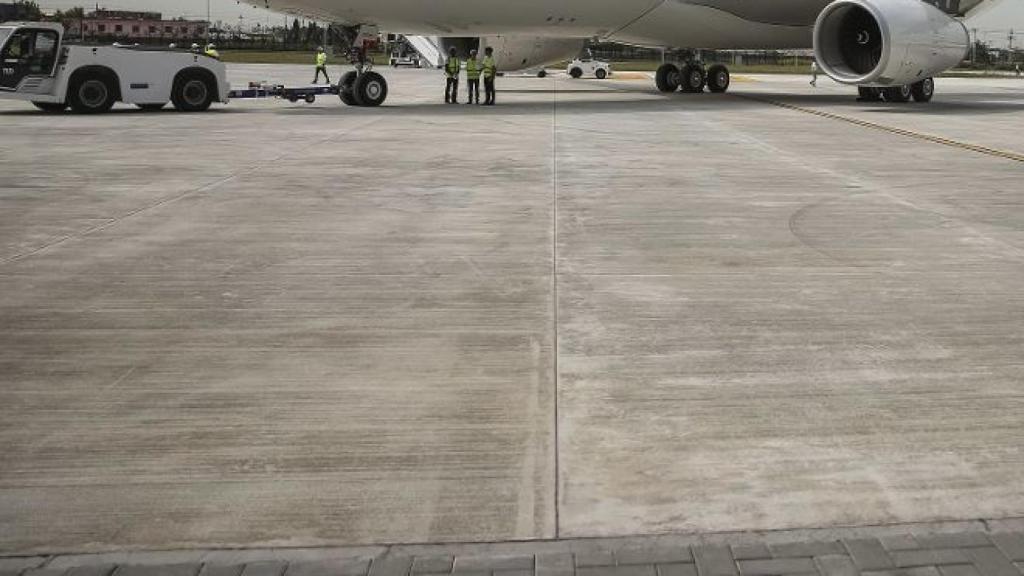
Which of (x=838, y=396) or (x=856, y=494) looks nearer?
(x=856, y=494)

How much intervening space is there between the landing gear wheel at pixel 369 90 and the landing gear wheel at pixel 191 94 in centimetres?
284

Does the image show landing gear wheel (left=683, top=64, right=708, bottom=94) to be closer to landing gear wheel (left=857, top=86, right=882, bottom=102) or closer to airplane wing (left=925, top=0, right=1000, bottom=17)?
landing gear wheel (left=857, top=86, right=882, bottom=102)

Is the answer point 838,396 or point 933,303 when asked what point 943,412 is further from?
point 933,303

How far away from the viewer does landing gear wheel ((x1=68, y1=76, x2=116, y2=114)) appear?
54.6 feet

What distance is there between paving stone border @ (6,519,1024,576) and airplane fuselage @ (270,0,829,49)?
43.8ft

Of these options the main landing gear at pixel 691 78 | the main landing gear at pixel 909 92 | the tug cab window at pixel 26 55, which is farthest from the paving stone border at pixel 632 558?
the main landing gear at pixel 691 78

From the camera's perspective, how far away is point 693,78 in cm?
2483

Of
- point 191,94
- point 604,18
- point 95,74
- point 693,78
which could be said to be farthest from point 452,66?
Result: point 693,78

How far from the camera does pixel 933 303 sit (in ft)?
14.9

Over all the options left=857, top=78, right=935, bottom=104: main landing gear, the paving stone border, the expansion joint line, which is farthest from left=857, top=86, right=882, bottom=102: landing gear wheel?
the paving stone border

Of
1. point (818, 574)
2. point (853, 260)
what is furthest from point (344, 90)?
point (818, 574)

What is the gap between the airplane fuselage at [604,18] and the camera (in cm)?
1507

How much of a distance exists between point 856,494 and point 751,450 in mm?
372

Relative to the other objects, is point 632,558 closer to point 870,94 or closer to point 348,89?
point 348,89
